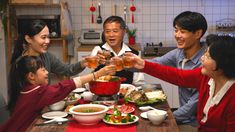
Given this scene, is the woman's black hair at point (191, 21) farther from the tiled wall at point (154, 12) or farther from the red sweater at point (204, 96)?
the tiled wall at point (154, 12)

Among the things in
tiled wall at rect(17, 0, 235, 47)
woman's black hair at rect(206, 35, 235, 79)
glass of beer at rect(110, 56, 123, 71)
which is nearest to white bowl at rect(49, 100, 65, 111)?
glass of beer at rect(110, 56, 123, 71)

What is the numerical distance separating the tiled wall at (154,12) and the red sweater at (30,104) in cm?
299

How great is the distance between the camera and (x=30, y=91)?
2.05 m

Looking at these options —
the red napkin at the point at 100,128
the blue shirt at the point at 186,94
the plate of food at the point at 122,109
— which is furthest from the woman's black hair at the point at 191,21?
the red napkin at the point at 100,128

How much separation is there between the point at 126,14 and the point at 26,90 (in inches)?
122

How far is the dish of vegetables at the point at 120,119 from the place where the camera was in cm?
185

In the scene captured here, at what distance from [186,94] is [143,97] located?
1.58 ft

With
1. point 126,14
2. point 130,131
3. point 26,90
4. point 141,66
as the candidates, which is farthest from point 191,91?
point 126,14

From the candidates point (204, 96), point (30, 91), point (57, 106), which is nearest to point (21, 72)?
point (30, 91)

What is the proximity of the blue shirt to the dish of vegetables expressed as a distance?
59 centimetres

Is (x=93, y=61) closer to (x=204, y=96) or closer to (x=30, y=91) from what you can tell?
(x=30, y=91)

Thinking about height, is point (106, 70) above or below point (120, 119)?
above

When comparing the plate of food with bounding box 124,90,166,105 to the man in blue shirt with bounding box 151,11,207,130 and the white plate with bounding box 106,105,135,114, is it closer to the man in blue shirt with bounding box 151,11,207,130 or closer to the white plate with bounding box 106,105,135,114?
the white plate with bounding box 106,105,135,114

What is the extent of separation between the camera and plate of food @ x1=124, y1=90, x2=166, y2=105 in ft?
7.30
